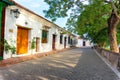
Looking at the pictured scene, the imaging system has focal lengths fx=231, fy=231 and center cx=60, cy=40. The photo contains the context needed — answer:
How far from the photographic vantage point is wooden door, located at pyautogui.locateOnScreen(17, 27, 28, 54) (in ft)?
58.9

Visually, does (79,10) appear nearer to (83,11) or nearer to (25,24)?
(83,11)

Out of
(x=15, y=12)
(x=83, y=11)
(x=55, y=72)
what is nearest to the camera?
(x=55, y=72)

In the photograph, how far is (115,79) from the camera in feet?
29.0

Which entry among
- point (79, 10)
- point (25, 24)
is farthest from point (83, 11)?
point (25, 24)

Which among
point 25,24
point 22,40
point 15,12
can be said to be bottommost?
point 22,40

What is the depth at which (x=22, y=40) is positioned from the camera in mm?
18875

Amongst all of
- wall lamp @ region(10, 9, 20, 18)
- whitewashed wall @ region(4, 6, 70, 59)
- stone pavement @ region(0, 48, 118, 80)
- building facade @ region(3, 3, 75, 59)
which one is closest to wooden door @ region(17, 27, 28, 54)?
building facade @ region(3, 3, 75, 59)

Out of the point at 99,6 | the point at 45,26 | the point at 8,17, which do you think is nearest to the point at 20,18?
the point at 8,17

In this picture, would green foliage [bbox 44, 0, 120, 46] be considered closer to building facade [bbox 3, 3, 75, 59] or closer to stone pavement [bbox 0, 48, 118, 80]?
building facade [bbox 3, 3, 75, 59]

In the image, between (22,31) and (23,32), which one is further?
(23,32)

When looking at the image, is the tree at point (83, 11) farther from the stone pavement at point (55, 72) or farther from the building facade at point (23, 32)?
the stone pavement at point (55, 72)

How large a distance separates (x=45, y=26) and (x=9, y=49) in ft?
37.1

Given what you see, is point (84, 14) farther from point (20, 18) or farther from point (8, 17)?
point (8, 17)

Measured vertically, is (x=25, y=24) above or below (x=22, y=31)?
above
